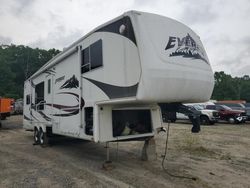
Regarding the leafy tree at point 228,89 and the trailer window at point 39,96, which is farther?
the leafy tree at point 228,89

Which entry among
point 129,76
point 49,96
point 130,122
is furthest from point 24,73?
point 129,76

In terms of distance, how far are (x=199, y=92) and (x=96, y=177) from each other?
9.85 feet

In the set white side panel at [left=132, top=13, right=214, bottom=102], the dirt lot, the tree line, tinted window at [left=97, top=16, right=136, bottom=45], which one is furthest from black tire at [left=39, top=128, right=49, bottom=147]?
the tree line

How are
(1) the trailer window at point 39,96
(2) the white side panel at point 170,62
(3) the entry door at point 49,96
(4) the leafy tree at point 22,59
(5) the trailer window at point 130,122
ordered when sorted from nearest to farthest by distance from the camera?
(2) the white side panel at point 170,62, (5) the trailer window at point 130,122, (3) the entry door at point 49,96, (1) the trailer window at point 39,96, (4) the leafy tree at point 22,59

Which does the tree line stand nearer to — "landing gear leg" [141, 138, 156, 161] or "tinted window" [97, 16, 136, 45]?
"landing gear leg" [141, 138, 156, 161]

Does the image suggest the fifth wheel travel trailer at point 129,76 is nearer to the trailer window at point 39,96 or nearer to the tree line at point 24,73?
the trailer window at point 39,96

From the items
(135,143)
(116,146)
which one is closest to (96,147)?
(116,146)

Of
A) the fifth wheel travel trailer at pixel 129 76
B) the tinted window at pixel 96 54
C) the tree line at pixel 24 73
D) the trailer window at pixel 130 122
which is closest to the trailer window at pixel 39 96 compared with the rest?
the fifth wheel travel trailer at pixel 129 76

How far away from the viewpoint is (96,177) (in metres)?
6.64

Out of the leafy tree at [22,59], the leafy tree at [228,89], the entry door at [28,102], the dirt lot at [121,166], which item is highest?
the leafy tree at [22,59]

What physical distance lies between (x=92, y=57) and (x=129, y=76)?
5.56ft

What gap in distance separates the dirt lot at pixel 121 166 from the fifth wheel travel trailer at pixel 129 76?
820 mm

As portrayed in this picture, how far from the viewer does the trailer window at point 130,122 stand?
292 inches

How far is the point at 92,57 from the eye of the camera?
24.8ft
